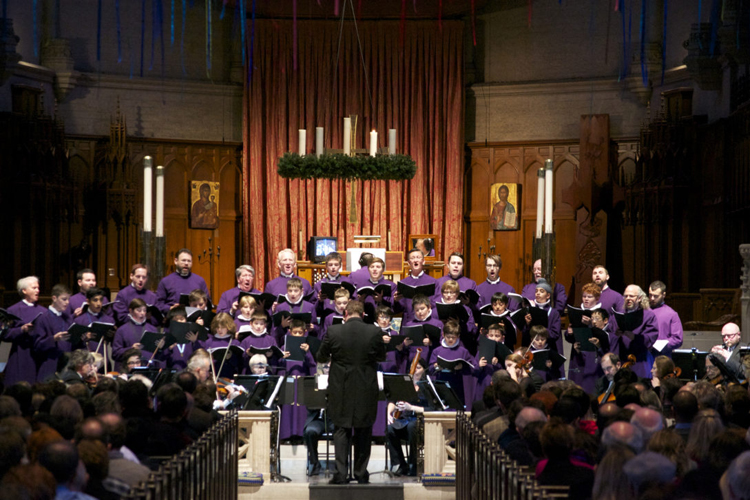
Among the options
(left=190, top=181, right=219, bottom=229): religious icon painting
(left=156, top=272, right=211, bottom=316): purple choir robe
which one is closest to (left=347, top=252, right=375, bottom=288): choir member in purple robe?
(left=156, top=272, right=211, bottom=316): purple choir robe

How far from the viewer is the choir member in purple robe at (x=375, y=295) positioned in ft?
28.3

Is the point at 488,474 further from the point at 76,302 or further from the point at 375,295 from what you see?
the point at 76,302

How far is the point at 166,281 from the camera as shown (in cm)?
947

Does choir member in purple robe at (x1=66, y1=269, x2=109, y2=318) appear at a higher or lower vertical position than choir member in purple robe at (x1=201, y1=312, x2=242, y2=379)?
higher

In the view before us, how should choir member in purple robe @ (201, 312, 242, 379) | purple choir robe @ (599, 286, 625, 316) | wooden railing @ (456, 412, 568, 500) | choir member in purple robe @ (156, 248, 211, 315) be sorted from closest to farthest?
wooden railing @ (456, 412, 568, 500) < choir member in purple robe @ (201, 312, 242, 379) < purple choir robe @ (599, 286, 625, 316) < choir member in purple robe @ (156, 248, 211, 315)

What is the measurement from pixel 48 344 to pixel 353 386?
3007 millimetres

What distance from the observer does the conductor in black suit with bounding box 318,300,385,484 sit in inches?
263

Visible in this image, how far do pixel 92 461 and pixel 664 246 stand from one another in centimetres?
989

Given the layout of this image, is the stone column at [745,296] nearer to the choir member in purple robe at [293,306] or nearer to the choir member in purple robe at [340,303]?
the choir member in purple robe at [340,303]

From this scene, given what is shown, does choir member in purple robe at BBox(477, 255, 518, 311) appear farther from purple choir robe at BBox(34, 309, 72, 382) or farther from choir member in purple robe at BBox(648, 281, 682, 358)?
purple choir robe at BBox(34, 309, 72, 382)

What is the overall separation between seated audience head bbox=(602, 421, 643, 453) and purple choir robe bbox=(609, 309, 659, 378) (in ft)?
14.9

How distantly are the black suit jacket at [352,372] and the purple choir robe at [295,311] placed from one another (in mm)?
1820

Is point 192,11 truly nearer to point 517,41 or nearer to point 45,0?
point 45,0

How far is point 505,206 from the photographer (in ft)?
44.7
